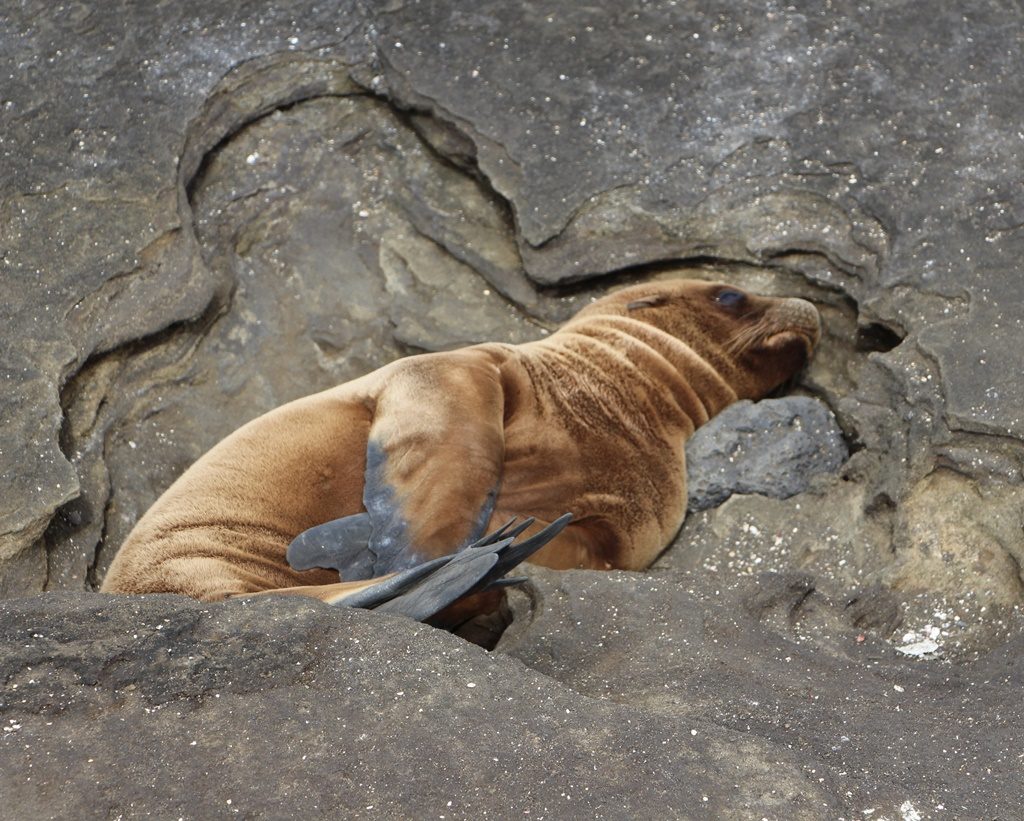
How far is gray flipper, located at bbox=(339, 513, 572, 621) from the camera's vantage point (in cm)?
353

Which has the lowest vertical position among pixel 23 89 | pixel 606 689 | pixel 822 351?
pixel 822 351

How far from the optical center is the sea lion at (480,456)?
4.31 metres

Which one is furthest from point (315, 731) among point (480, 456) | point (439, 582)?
point (480, 456)

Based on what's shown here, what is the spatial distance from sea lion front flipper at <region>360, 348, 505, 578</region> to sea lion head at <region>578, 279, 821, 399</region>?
0.87 m

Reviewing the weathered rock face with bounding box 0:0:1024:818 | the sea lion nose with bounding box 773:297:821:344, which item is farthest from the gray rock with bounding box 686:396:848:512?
the sea lion nose with bounding box 773:297:821:344

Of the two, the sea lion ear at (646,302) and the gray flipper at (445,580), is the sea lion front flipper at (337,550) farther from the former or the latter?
the sea lion ear at (646,302)

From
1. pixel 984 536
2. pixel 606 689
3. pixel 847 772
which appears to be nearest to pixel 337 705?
pixel 606 689

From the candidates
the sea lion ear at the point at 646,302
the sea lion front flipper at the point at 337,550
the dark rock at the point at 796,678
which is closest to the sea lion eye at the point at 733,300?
the sea lion ear at the point at 646,302

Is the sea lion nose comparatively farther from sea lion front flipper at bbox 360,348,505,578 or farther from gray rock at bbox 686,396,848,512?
sea lion front flipper at bbox 360,348,505,578

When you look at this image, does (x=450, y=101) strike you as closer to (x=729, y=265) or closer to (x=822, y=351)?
(x=729, y=265)

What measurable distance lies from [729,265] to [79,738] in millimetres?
3619

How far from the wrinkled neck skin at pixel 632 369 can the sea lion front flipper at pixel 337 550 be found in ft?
3.20

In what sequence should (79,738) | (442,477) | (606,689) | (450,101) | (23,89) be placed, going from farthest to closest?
1. (450,101)
2. (23,89)
3. (442,477)
4. (606,689)
5. (79,738)

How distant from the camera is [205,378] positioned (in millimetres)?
5586
